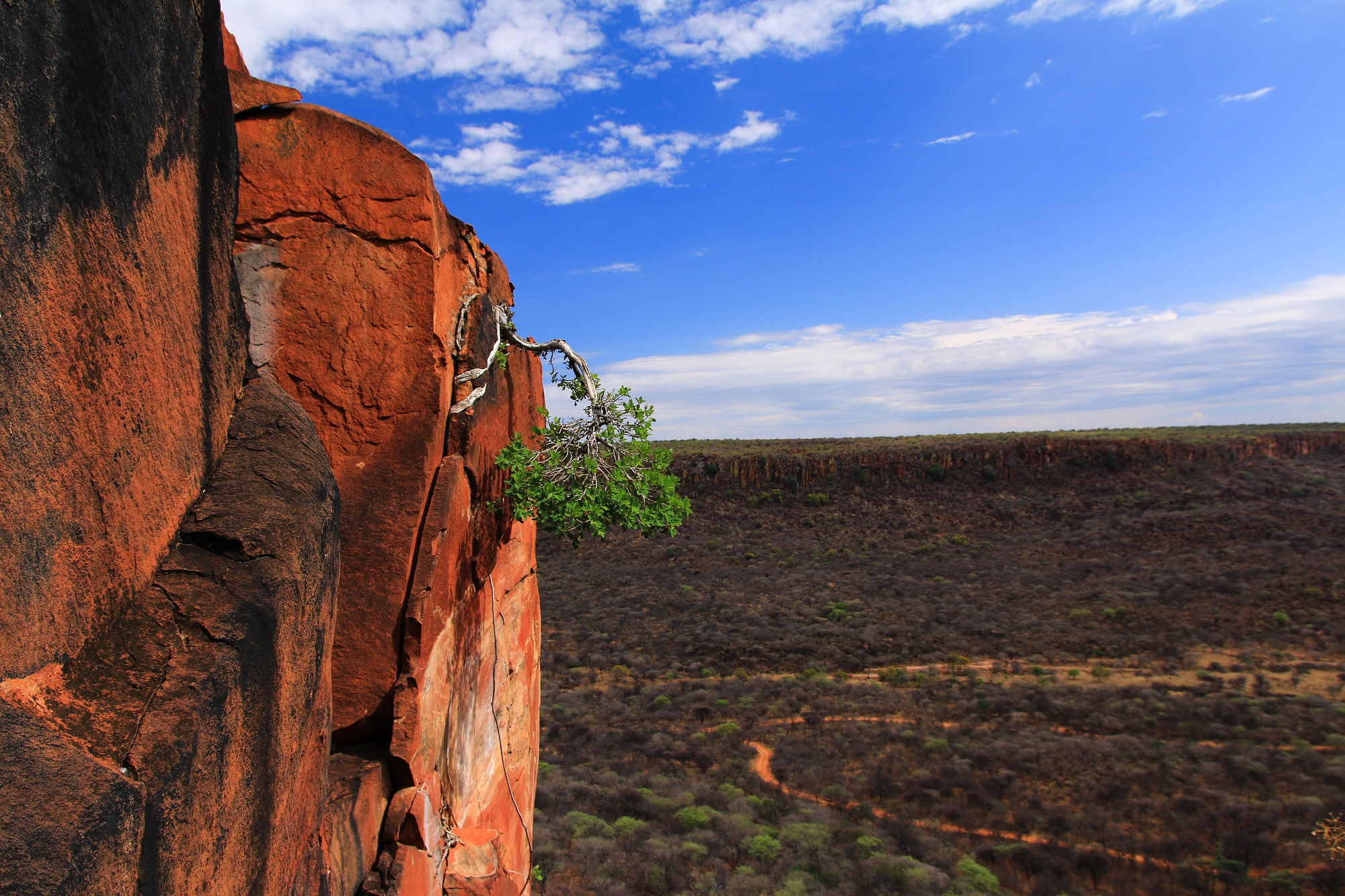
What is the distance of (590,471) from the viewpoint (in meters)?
5.15

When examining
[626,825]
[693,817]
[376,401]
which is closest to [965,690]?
[693,817]

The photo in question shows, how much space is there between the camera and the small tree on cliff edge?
4949 mm

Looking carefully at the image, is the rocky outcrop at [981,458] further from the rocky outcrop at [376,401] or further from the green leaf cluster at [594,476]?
the rocky outcrop at [376,401]

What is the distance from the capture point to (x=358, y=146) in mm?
3969

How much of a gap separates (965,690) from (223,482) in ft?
74.1

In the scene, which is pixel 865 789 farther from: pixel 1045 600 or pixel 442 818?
pixel 1045 600

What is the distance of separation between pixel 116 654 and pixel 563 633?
26123 millimetres

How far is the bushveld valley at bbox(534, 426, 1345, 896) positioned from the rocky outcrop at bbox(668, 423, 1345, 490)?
566mm

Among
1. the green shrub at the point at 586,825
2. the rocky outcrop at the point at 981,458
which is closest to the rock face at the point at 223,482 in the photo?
the green shrub at the point at 586,825

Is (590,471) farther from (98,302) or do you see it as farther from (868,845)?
(868,845)

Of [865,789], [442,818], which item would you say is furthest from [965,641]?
[442,818]

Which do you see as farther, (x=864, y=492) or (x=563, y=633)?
(x=864, y=492)

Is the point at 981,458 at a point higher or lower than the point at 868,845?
higher

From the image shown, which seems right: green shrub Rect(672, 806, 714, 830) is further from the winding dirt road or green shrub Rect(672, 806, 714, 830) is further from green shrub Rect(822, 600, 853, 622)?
green shrub Rect(822, 600, 853, 622)
